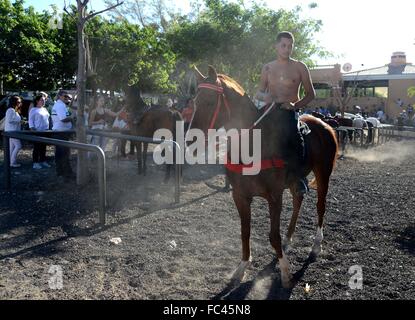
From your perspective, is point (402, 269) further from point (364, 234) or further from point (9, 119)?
point (9, 119)

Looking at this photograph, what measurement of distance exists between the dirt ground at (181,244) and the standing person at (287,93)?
1.26 meters

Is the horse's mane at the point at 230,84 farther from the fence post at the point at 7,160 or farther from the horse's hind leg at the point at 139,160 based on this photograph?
the horse's hind leg at the point at 139,160

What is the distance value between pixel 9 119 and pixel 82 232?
6136 mm

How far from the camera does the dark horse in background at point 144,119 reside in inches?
397

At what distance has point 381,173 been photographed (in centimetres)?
1132

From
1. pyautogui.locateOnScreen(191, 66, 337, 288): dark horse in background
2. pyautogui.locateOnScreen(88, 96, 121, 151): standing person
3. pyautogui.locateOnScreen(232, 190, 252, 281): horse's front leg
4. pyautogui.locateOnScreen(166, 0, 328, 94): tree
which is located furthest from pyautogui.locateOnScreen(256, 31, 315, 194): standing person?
pyautogui.locateOnScreen(166, 0, 328, 94): tree

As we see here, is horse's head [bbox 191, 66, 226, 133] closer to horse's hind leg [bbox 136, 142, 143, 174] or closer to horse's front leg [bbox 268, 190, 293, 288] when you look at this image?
horse's front leg [bbox 268, 190, 293, 288]

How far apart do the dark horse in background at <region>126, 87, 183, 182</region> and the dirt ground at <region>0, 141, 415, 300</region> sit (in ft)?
Result: 3.87

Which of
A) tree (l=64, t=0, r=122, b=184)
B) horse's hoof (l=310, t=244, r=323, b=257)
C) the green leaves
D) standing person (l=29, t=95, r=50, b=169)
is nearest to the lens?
horse's hoof (l=310, t=244, r=323, b=257)

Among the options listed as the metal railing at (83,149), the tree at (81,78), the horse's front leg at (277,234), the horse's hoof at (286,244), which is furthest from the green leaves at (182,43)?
the horse's front leg at (277,234)

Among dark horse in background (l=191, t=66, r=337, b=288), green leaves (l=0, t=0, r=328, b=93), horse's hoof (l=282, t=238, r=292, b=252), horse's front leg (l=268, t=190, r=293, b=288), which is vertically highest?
green leaves (l=0, t=0, r=328, b=93)

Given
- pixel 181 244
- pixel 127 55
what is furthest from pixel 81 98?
pixel 127 55

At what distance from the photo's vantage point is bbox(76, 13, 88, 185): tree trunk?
312 inches

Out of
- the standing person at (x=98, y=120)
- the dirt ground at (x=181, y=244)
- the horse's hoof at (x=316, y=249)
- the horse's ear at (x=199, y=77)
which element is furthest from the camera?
the standing person at (x=98, y=120)
